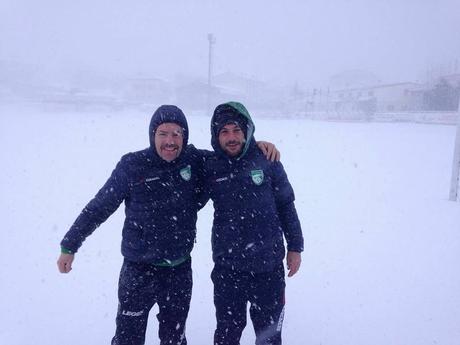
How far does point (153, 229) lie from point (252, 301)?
2.91 ft

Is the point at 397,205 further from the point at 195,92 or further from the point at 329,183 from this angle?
the point at 195,92

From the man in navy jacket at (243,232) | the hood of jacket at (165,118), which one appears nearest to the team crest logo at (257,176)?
the man in navy jacket at (243,232)

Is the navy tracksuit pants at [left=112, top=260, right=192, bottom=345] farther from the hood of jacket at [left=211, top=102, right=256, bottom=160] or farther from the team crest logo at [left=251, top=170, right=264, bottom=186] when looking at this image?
the hood of jacket at [left=211, top=102, right=256, bottom=160]

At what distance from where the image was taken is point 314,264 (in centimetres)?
476

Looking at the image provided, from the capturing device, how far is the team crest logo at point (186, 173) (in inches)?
103

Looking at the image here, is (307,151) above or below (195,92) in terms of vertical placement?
below

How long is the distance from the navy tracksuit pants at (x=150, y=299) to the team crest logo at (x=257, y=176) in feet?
2.61

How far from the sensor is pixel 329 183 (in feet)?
31.1

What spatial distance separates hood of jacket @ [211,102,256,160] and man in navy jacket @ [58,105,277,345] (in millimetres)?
245

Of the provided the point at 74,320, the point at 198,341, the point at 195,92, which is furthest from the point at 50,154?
the point at 195,92

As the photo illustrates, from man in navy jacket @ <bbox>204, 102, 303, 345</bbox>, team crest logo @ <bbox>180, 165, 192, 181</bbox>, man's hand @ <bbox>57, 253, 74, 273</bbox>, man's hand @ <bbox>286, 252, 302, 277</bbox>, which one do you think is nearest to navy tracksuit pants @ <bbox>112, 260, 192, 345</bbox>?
man in navy jacket @ <bbox>204, 102, 303, 345</bbox>

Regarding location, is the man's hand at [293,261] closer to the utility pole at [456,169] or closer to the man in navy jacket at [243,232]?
the man in navy jacket at [243,232]

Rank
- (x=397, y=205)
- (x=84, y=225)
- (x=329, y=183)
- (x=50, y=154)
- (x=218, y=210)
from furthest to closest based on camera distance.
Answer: (x=50, y=154) → (x=329, y=183) → (x=397, y=205) → (x=218, y=210) → (x=84, y=225)

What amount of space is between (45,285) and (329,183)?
723cm
